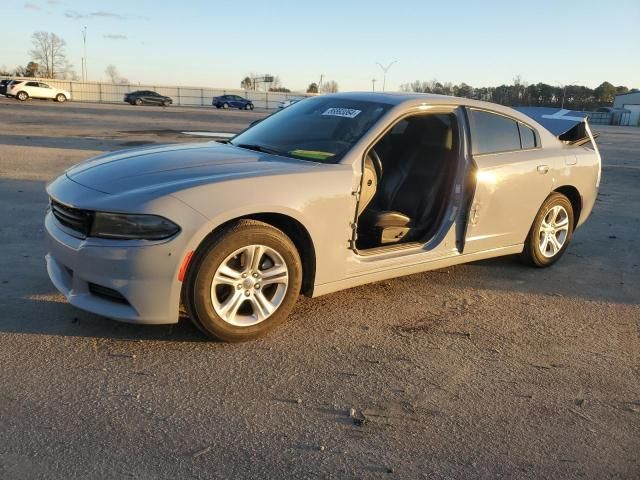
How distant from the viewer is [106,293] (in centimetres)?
333

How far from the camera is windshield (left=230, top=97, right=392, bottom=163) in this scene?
412 cm

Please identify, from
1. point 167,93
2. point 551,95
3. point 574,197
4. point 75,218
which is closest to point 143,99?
point 167,93

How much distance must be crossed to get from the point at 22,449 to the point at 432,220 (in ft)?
10.6

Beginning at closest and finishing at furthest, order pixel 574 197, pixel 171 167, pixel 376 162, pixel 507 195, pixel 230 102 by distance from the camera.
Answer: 1. pixel 171 167
2. pixel 376 162
3. pixel 507 195
4. pixel 574 197
5. pixel 230 102

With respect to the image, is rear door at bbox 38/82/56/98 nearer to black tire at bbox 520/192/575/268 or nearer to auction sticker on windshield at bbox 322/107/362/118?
auction sticker on windshield at bbox 322/107/362/118

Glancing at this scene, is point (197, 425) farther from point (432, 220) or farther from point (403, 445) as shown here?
point (432, 220)

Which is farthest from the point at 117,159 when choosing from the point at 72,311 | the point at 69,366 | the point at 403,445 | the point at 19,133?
the point at 19,133

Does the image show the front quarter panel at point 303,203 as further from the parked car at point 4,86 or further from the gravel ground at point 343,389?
the parked car at point 4,86

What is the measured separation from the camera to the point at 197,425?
2707 millimetres

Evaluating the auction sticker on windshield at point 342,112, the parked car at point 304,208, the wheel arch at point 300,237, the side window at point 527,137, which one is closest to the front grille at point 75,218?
the parked car at point 304,208

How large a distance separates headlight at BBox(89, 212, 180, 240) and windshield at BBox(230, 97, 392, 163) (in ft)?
4.00

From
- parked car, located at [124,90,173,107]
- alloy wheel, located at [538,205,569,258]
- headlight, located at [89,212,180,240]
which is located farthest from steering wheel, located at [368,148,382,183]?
parked car, located at [124,90,173,107]

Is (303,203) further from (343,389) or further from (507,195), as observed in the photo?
(507,195)

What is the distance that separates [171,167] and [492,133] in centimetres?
272
